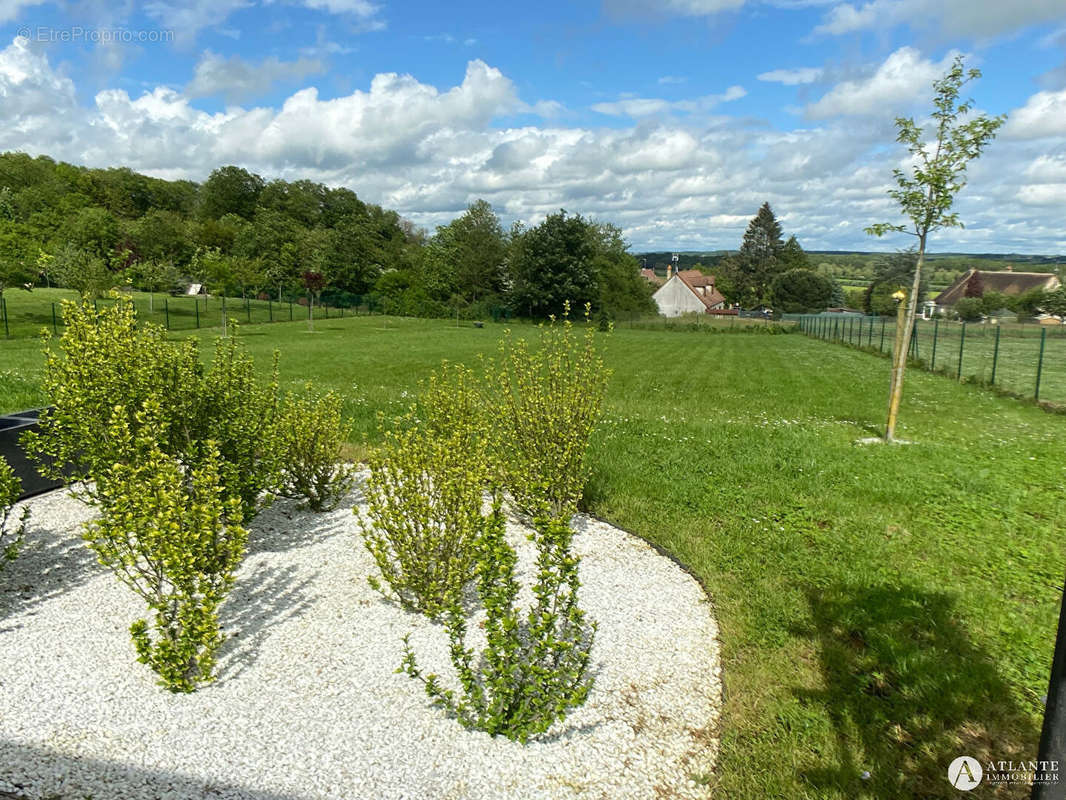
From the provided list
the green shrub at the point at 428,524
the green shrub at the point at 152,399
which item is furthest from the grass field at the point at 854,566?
the green shrub at the point at 152,399

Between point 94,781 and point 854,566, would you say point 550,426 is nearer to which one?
point 854,566

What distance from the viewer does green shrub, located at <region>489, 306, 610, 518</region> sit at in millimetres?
5543

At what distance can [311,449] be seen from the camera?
18.4 ft

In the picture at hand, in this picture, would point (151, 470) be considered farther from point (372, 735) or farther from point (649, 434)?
point (649, 434)

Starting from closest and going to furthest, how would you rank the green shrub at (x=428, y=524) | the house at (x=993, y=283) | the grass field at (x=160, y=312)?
the green shrub at (x=428, y=524) < the grass field at (x=160, y=312) < the house at (x=993, y=283)

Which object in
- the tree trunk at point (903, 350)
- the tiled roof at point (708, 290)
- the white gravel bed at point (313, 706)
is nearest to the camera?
the white gravel bed at point (313, 706)

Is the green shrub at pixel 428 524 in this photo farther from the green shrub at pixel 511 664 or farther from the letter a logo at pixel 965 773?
the letter a logo at pixel 965 773

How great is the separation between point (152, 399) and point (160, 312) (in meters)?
39.2

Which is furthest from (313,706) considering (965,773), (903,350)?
(903,350)

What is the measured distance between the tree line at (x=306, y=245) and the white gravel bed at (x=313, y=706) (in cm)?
3206

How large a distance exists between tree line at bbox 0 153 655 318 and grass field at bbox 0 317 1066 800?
31.0m

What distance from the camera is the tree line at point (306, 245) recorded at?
4531 centimetres

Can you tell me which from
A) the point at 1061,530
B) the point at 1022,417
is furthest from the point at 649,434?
the point at 1022,417

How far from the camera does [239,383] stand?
497 cm
